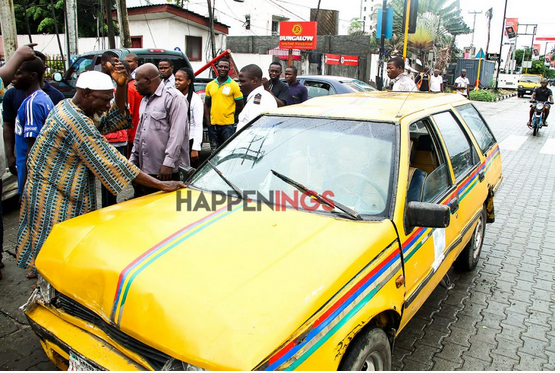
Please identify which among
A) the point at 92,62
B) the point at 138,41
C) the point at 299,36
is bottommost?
the point at 92,62

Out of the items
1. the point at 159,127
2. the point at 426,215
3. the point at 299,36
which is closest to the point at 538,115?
the point at 299,36

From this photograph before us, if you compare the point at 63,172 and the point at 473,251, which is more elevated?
the point at 63,172

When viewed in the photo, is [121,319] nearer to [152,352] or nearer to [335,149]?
[152,352]

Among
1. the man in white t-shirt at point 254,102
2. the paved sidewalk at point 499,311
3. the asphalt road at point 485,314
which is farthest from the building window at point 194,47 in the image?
the paved sidewalk at point 499,311

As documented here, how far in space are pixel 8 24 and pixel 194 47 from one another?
13.7 metres

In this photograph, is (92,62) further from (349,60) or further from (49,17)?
(49,17)

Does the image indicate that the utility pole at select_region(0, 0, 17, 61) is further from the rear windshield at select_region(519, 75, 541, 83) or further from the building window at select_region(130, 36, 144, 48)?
the rear windshield at select_region(519, 75, 541, 83)

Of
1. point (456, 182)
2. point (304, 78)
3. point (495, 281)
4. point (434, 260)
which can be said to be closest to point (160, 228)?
point (434, 260)

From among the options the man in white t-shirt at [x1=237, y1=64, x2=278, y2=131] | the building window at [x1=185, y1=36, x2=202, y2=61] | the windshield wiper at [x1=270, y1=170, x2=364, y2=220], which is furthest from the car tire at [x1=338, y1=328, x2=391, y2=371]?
the building window at [x1=185, y1=36, x2=202, y2=61]

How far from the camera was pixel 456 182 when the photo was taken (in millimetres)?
3387

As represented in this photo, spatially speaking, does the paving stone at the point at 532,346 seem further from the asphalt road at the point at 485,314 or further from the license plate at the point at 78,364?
the license plate at the point at 78,364

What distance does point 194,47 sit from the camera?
21.9 m

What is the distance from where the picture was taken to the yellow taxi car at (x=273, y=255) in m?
1.75

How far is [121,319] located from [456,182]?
2.57 metres
